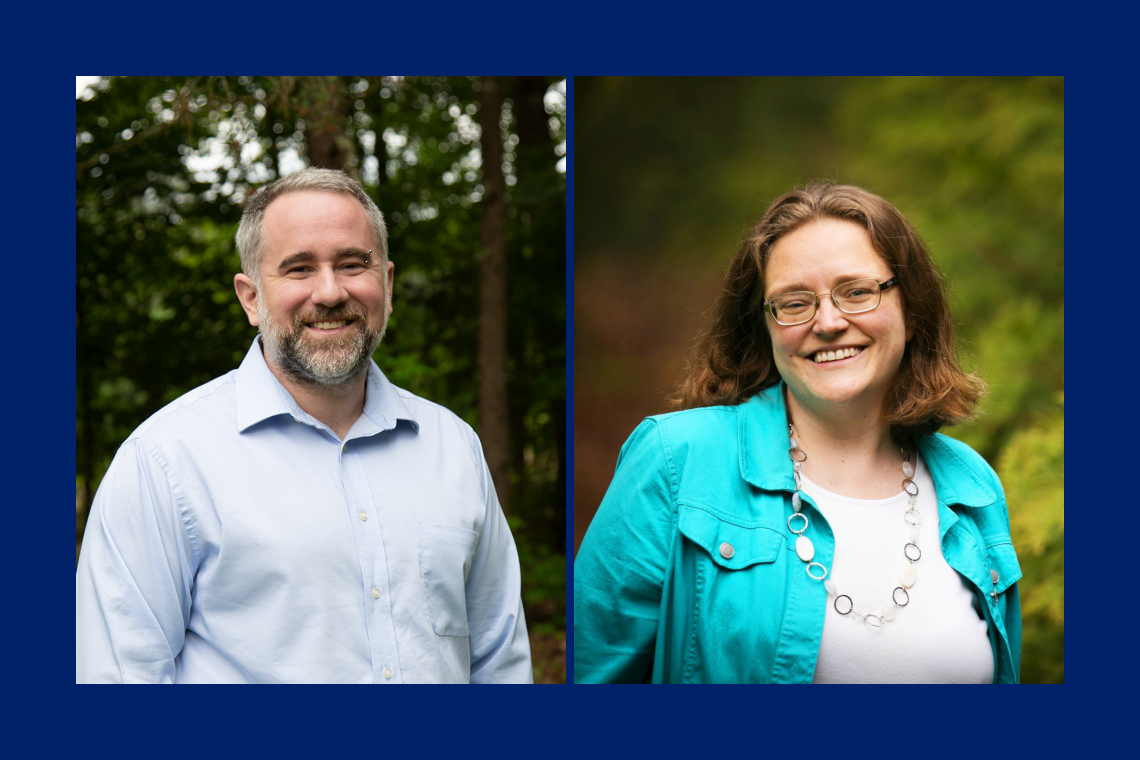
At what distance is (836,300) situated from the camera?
2.31m

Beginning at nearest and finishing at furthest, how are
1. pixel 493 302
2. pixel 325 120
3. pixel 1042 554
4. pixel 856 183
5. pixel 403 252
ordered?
1. pixel 325 120
2. pixel 856 183
3. pixel 1042 554
4. pixel 403 252
5. pixel 493 302

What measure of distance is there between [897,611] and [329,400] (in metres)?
1.47

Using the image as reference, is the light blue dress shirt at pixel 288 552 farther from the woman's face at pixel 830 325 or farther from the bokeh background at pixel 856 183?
the woman's face at pixel 830 325

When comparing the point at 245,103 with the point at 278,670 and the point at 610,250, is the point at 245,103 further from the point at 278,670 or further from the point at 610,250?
the point at 278,670

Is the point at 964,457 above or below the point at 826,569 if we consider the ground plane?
above

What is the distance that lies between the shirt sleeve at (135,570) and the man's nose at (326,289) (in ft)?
1.73

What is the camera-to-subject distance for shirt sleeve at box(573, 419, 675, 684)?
221cm

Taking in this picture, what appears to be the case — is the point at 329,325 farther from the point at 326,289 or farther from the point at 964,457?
the point at 964,457

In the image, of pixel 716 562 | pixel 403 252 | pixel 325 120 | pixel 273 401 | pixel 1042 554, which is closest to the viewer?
pixel 716 562

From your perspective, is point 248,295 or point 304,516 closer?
point 304,516

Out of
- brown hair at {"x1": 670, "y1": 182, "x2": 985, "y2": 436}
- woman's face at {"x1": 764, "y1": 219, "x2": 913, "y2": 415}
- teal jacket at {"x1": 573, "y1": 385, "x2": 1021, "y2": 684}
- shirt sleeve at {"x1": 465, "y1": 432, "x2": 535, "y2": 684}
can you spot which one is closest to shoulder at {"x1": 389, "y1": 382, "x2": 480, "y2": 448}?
shirt sleeve at {"x1": 465, "y1": 432, "x2": 535, "y2": 684}

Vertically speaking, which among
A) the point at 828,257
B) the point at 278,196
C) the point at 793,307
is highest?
the point at 278,196

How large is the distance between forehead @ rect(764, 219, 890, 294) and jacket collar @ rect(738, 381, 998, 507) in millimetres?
283

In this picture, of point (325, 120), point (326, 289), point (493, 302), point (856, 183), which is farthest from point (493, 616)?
point (493, 302)
